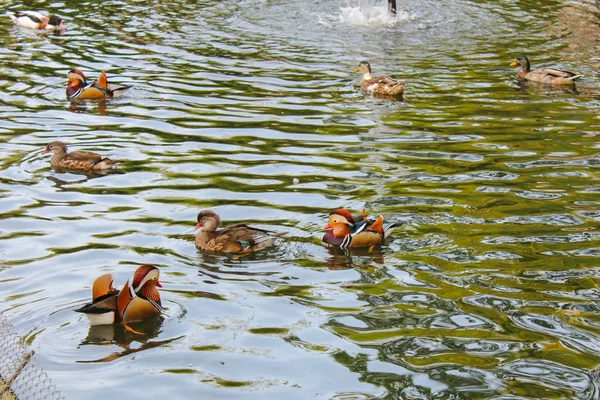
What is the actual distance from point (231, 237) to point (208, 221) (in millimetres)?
391

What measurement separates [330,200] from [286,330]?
3652mm

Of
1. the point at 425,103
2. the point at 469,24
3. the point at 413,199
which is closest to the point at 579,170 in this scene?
the point at 413,199

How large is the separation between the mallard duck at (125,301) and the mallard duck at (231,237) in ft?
5.09

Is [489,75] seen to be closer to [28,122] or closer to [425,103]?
[425,103]

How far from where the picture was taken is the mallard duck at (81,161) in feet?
43.4

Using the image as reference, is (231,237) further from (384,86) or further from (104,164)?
(384,86)

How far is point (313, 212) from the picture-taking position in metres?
11.6

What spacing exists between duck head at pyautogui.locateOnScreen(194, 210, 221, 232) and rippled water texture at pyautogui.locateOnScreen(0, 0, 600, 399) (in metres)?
0.29

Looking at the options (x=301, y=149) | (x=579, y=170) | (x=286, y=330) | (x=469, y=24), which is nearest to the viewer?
(x=286, y=330)

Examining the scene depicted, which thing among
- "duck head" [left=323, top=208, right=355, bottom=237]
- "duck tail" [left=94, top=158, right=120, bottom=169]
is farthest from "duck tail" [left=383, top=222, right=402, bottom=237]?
"duck tail" [left=94, top=158, right=120, bottom=169]

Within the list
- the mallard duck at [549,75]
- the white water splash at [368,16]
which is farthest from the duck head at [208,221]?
the white water splash at [368,16]

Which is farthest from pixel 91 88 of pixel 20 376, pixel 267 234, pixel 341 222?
pixel 20 376

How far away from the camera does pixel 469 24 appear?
2345cm

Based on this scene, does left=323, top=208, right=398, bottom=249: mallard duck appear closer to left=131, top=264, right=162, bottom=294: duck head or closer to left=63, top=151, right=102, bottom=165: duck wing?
left=131, top=264, right=162, bottom=294: duck head
